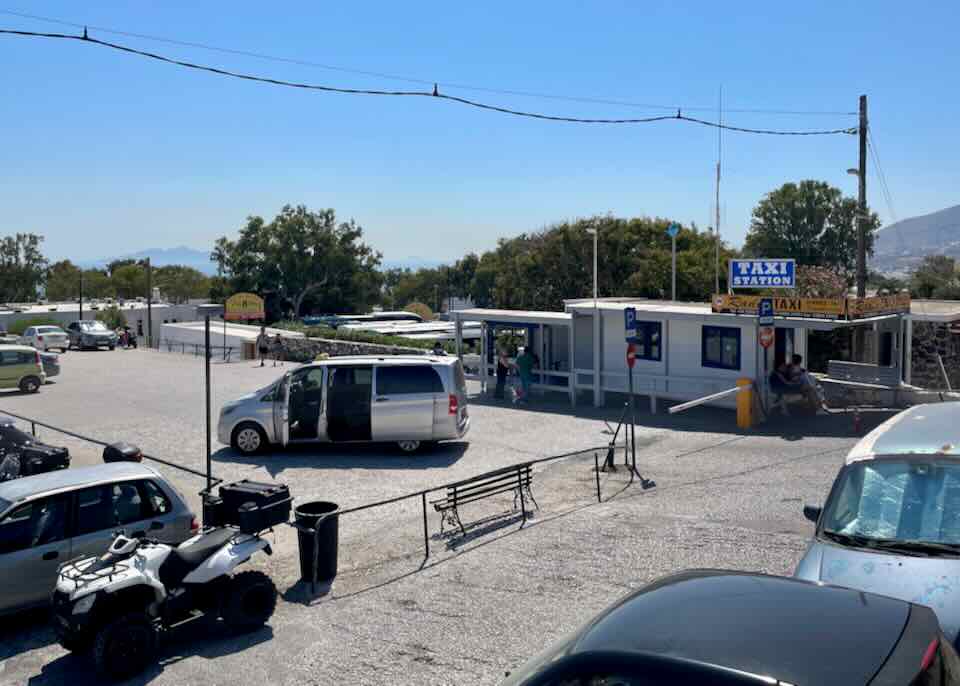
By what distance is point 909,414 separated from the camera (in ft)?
29.6

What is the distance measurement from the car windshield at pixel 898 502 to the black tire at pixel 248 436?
11.5 m

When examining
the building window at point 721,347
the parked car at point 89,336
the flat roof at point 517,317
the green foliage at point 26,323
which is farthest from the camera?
the green foliage at point 26,323

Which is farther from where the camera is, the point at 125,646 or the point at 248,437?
the point at 248,437

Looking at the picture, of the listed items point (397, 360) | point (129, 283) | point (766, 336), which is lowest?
point (397, 360)

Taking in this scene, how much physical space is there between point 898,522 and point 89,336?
1717 inches

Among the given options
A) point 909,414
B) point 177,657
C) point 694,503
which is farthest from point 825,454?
point 177,657

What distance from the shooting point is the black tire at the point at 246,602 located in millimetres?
7906

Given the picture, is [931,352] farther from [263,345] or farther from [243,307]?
[243,307]

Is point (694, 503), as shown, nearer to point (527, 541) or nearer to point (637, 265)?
point (527, 541)

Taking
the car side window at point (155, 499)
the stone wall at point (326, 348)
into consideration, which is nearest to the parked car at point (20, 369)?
the stone wall at point (326, 348)

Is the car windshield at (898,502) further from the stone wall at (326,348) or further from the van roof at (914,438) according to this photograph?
the stone wall at (326,348)

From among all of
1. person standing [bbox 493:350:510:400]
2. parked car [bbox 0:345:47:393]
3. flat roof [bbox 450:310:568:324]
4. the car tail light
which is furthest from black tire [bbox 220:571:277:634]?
parked car [bbox 0:345:47:393]

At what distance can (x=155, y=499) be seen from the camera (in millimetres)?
9188

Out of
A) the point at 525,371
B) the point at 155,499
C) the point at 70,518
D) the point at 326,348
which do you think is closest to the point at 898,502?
the point at 155,499
